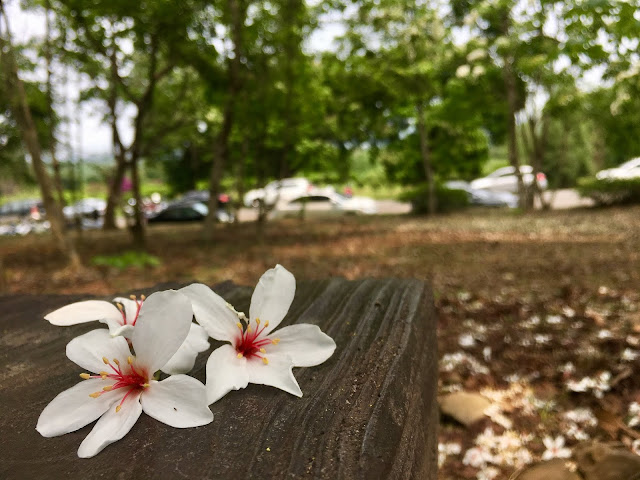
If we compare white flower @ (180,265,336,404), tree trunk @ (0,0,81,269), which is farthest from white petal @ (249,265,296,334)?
tree trunk @ (0,0,81,269)

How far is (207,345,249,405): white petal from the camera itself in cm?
81

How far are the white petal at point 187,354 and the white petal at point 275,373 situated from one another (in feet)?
0.32

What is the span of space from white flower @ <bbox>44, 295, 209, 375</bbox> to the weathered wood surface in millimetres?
38

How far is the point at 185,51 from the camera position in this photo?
8586 millimetres

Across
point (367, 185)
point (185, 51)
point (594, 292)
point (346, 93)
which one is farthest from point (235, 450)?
point (367, 185)

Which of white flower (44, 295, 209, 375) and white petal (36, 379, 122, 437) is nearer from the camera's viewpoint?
white petal (36, 379, 122, 437)

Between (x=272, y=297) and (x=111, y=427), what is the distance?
1.10ft

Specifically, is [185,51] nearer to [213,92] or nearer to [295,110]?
[213,92]

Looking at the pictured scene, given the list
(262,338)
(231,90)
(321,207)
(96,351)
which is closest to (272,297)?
(262,338)

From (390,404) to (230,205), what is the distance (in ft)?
49.8

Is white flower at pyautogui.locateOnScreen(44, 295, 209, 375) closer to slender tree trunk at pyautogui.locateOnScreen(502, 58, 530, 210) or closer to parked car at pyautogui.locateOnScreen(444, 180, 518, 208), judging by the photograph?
slender tree trunk at pyautogui.locateOnScreen(502, 58, 530, 210)

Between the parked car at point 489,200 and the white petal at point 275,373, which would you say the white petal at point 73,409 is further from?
the parked car at point 489,200

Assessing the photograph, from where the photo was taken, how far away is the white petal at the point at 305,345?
0.93 m

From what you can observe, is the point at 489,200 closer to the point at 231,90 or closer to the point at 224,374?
the point at 231,90
